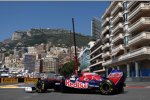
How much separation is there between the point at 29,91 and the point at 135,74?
41065 millimetres

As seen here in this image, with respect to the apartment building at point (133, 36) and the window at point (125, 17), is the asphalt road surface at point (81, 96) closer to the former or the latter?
the apartment building at point (133, 36)

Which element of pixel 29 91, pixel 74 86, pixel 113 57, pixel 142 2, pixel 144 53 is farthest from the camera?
pixel 113 57

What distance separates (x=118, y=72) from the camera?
18.4 meters

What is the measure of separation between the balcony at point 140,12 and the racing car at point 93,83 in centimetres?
3561

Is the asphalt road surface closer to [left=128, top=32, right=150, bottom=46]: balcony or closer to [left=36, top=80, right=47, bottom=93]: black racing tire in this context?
[left=36, top=80, right=47, bottom=93]: black racing tire

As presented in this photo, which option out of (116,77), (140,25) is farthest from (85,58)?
(116,77)

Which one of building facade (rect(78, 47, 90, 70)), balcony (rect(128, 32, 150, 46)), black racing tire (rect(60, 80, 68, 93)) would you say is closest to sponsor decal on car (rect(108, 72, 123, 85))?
black racing tire (rect(60, 80, 68, 93))

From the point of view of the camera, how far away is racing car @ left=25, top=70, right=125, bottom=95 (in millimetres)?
17302

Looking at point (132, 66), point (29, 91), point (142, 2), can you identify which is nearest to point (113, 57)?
point (132, 66)

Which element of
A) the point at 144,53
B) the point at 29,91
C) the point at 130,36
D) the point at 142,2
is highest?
the point at 142,2

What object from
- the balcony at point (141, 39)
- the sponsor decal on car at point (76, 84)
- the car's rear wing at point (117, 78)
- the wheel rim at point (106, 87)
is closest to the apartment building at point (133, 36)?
the balcony at point (141, 39)

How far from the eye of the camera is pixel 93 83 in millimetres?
18078

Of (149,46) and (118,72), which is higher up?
(149,46)

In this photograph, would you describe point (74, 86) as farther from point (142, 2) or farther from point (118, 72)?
point (142, 2)
